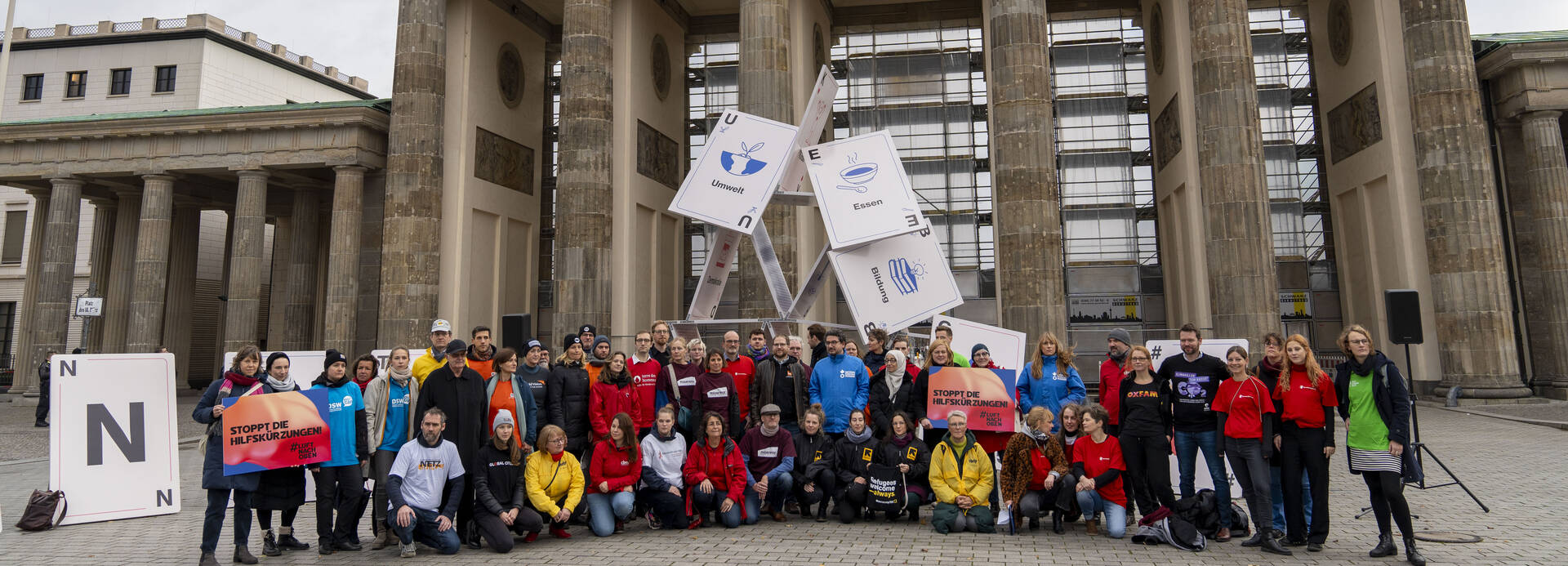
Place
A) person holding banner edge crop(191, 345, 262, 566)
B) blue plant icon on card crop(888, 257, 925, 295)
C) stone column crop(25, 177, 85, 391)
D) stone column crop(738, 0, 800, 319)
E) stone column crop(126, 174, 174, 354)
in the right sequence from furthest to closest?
1. stone column crop(25, 177, 85, 391)
2. stone column crop(126, 174, 174, 354)
3. stone column crop(738, 0, 800, 319)
4. blue plant icon on card crop(888, 257, 925, 295)
5. person holding banner edge crop(191, 345, 262, 566)

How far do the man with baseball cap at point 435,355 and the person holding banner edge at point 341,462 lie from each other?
2.02 feet

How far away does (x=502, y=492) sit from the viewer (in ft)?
25.0

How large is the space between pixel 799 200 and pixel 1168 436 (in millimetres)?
8067

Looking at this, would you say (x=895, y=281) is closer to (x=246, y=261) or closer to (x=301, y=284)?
(x=246, y=261)

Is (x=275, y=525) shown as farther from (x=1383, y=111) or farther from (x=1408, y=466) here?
(x=1383, y=111)

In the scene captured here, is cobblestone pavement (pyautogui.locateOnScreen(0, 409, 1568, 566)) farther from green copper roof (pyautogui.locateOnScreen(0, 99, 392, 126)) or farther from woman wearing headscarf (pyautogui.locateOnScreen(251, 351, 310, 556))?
green copper roof (pyautogui.locateOnScreen(0, 99, 392, 126))

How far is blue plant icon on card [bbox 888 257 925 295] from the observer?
13328 mm

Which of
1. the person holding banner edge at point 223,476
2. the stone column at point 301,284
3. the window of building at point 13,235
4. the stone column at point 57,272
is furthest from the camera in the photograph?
the window of building at point 13,235

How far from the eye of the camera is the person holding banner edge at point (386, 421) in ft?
25.1

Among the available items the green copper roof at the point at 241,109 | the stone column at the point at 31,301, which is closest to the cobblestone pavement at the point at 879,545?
the green copper roof at the point at 241,109

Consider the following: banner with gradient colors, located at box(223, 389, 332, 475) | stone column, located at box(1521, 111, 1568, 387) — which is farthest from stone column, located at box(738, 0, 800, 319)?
stone column, located at box(1521, 111, 1568, 387)

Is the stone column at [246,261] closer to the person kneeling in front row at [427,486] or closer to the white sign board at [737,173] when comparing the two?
the white sign board at [737,173]


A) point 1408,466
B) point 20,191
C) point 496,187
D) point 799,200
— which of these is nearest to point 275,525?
point 799,200

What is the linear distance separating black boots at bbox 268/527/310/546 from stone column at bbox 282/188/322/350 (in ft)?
73.9
